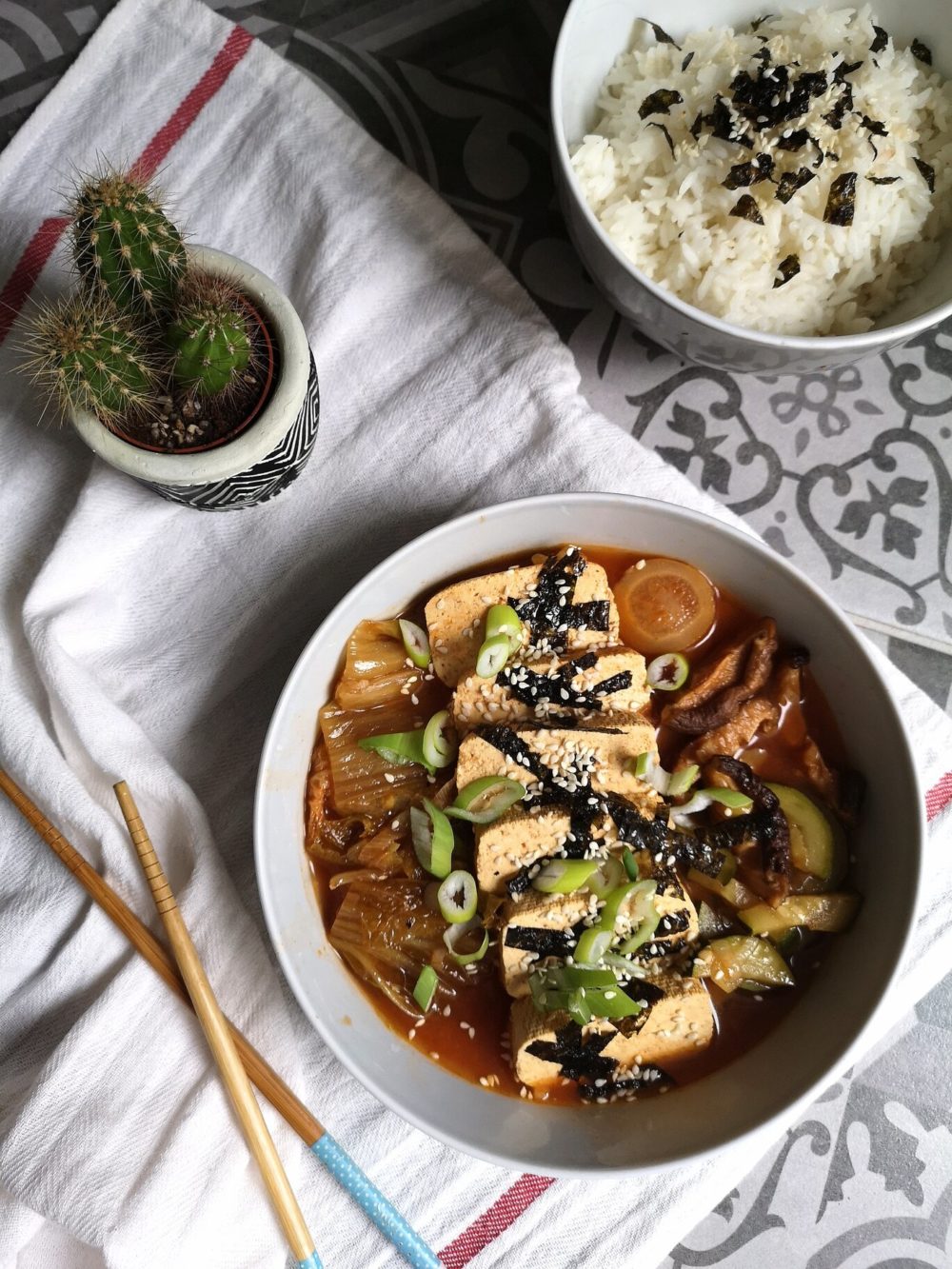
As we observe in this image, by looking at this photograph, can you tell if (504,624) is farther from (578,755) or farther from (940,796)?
(940,796)

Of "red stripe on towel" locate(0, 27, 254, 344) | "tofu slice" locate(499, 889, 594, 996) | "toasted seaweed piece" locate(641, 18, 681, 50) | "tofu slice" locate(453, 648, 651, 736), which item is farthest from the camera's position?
"red stripe on towel" locate(0, 27, 254, 344)

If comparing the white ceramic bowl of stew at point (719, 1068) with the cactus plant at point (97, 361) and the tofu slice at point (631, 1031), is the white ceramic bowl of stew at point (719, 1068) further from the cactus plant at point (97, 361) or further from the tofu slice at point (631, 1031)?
the cactus plant at point (97, 361)

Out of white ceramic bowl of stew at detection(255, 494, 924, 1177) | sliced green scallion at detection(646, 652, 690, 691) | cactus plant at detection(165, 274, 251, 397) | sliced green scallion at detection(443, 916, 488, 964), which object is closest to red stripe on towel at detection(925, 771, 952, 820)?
white ceramic bowl of stew at detection(255, 494, 924, 1177)

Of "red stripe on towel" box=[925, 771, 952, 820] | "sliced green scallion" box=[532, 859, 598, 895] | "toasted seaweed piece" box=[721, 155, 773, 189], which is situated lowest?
"red stripe on towel" box=[925, 771, 952, 820]

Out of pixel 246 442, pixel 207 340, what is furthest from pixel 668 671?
pixel 207 340

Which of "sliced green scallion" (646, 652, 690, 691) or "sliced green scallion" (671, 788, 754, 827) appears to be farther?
"sliced green scallion" (646, 652, 690, 691)

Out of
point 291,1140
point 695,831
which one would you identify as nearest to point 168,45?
point 695,831

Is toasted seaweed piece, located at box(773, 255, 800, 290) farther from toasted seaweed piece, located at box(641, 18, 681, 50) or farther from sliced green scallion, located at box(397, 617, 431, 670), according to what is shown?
sliced green scallion, located at box(397, 617, 431, 670)
